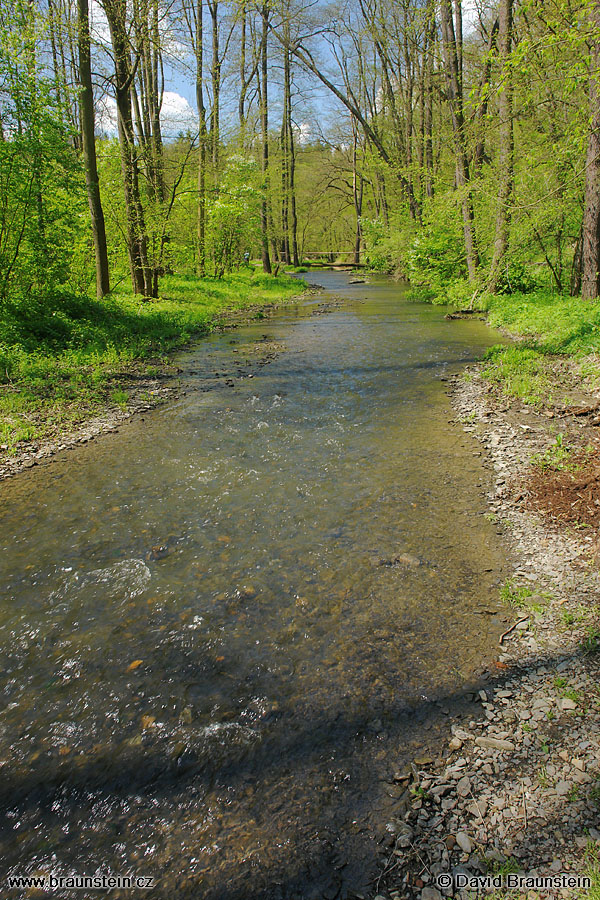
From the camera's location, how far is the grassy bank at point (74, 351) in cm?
871

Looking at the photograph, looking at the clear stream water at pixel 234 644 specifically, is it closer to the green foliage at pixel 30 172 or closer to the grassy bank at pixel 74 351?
the grassy bank at pixel 74 351

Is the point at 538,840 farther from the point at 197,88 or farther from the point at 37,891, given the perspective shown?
the point at 197,88

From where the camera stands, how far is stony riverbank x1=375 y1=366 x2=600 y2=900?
2340 millimetres

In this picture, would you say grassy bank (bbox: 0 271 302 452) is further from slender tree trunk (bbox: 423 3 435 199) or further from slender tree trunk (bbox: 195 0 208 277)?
slender tree trunk (bbox: 423 3 435 199)

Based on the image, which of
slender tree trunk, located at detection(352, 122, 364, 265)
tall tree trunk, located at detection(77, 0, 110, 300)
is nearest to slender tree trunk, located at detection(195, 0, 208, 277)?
tall tree trunk, located at detection(77, 0, 110, 300)

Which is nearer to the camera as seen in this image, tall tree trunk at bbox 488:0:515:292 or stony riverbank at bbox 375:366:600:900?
stony riverbank at bbox 375:366:600:900

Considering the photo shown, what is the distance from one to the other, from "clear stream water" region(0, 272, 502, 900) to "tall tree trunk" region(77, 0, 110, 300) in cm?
945

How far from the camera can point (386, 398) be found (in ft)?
31.6

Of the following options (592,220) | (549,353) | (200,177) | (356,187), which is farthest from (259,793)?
(356,187)

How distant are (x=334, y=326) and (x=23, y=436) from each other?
38.6 feet

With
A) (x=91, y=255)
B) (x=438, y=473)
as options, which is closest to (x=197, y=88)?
(x=91, y=255)

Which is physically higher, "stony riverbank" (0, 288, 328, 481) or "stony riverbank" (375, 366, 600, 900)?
"stony riverbank" (0, 288, 328, 481)

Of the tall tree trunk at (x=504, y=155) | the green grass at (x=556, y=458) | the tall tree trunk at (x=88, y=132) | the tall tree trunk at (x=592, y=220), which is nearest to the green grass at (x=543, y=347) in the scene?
the tall tree trunk at (x=592, y=220)

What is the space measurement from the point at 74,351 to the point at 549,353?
10.4 meters
